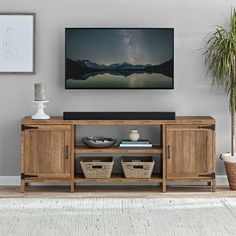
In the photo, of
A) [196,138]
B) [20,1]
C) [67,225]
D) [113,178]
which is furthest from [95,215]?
[20,1]

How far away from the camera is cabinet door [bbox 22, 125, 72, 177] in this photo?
Answer: 19.2 feet

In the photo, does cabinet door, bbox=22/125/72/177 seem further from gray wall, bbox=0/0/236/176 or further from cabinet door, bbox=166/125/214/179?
cabinet door, bbox=166/125/214/179

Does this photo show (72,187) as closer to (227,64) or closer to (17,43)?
(17,43)

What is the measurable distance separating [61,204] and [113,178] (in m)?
0.69

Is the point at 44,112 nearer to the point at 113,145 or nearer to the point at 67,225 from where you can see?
the point at 113,145

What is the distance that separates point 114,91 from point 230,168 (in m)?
1.34

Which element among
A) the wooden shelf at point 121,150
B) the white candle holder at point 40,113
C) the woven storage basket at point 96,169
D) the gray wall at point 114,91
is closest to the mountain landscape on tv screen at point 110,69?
the gray wall at point 114,91

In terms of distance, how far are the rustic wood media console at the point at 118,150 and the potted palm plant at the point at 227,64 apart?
0.23m

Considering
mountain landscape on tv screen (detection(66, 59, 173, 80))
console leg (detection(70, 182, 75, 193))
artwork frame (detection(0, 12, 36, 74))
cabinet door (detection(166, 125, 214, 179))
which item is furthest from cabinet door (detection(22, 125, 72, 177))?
cabinet door (detection(166, 125, 214, 179))

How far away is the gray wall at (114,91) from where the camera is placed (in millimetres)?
6172

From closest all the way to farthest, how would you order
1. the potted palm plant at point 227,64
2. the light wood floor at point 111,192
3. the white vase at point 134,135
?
the light wood floor at point 111,192
the potted palm plant at point 227,64
the white vase at point 134,135

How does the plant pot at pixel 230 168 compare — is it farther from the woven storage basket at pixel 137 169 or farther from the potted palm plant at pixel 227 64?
the woven storage basket at pixel 137 169

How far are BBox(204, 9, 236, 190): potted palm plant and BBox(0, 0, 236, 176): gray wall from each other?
0.29ft

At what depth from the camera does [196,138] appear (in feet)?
19.3
